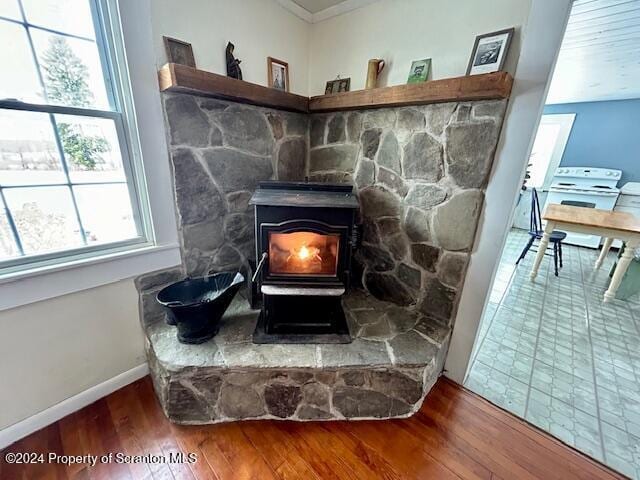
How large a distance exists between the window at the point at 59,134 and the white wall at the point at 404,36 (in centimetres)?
130

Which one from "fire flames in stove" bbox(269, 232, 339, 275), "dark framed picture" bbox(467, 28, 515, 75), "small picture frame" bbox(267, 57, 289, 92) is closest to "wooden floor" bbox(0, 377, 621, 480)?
"fire flames in stove" bbox(269, 232, 339, 275)

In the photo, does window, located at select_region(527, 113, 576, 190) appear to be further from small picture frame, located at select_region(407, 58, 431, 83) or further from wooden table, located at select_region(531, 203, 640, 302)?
small picture frame, located at select_region(407, 58, 431, 83)

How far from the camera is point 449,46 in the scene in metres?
1.38

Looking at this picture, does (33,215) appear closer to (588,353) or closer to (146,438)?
(146,438)

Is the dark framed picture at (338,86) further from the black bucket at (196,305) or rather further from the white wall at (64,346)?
the white wall at (64,346)

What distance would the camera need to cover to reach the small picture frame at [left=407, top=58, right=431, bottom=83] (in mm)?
1457

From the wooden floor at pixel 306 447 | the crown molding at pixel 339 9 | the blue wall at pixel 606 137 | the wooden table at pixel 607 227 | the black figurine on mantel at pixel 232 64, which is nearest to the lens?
the wooden floor at pixel 306 447

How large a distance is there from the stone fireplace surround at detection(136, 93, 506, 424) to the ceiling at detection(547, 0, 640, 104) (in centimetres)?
135

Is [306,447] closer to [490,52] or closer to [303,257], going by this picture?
[303,257]

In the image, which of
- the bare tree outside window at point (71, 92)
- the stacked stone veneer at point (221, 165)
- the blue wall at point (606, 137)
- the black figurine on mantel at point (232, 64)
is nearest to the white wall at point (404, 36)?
the stacked stone veneer at point (221, 165)

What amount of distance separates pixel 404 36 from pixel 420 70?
0.81 feet

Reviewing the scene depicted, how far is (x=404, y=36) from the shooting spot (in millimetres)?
1517

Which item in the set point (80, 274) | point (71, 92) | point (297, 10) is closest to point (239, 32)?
point (297, 10)

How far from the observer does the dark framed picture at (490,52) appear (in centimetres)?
121
